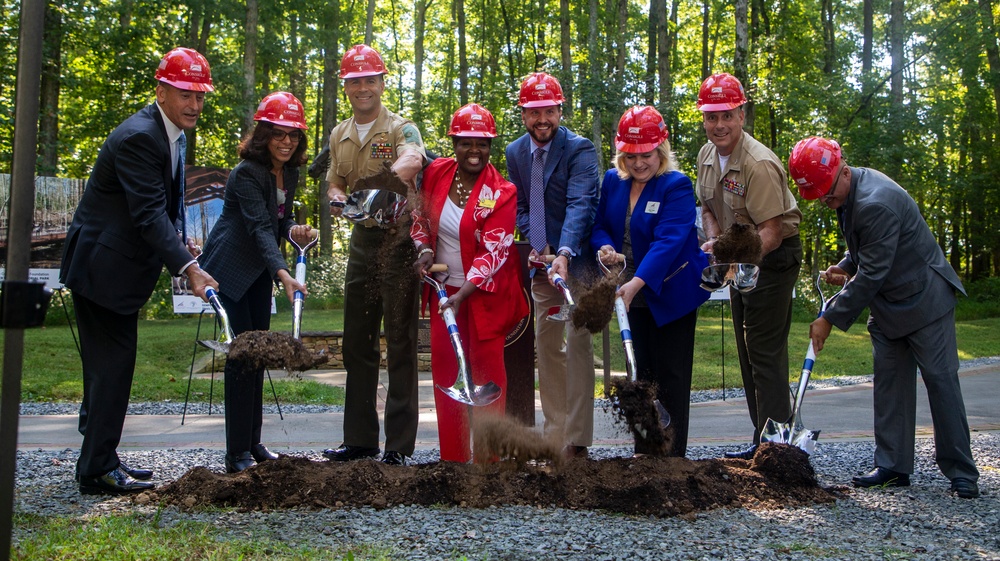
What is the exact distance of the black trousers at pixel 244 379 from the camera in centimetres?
540

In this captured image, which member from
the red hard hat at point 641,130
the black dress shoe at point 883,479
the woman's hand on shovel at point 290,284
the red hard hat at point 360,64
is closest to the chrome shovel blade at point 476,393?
the woman's hand on shovel at point 290,284

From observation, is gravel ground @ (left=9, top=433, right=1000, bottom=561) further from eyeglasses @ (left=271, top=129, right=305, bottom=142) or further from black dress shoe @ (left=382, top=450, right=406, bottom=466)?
eyeglasses @ (left=271, top=129, right=305, bottom=142)

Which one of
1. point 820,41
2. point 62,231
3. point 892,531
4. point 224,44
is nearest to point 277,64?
point 224,44

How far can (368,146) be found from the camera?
583cm

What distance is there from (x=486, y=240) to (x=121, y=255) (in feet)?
6.55

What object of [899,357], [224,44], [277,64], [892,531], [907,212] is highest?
[224,44]

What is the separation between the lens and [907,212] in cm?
519

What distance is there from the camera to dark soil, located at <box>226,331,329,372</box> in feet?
15.5

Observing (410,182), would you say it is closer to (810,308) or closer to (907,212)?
(907,212)

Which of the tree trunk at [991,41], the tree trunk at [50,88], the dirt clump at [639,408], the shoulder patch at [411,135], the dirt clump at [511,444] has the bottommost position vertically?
the dirt clump at [511,444]

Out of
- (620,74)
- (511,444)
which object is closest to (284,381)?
(511,444)

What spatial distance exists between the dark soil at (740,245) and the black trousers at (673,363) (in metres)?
0.38

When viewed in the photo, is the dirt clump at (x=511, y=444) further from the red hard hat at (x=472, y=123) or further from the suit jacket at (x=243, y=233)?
the red hard hat at (x=472, y=123)

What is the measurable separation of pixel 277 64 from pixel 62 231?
15238 mm
